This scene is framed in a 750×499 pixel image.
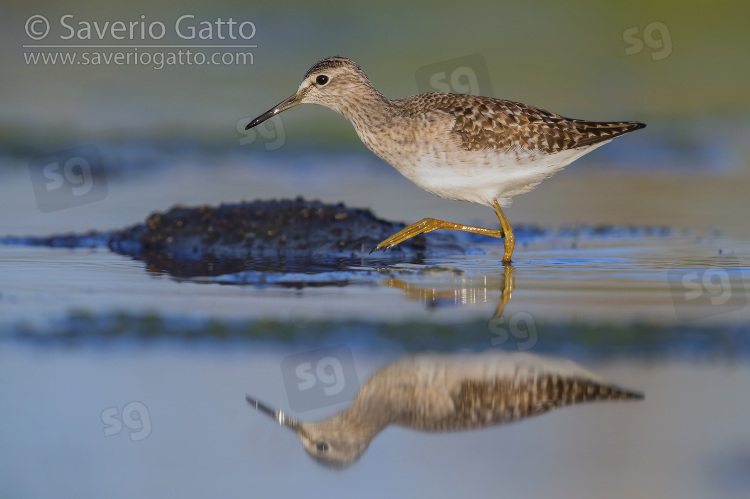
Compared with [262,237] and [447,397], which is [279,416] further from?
[262,237]

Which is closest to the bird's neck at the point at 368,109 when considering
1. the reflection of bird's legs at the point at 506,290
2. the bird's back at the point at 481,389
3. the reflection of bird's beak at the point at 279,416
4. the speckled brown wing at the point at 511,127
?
the speckled brown wing at the point at 511,127

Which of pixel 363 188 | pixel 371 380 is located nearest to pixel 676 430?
pixel 371 380

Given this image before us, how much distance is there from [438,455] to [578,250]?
4.93 m

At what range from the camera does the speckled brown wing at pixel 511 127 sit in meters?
8.49

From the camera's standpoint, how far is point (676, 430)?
4676 millimetres

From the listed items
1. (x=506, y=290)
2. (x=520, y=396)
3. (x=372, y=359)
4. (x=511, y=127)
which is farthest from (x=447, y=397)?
(x=511, y=127)

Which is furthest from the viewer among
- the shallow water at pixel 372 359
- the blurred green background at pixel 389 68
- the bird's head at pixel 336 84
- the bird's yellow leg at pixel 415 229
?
the blurred green background at pixel 389 68

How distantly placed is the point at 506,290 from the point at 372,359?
1.81 m

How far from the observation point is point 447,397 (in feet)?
16.8

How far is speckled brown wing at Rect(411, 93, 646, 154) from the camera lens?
8492 mm

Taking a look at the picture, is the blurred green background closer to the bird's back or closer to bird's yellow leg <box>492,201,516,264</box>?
bird's yellow leg <box>492,201,516,264</box>

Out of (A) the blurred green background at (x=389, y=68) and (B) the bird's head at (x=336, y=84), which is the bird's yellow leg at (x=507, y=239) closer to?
(B) the bird's head at (x=336, y=84)

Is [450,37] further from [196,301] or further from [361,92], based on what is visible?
[196,301]

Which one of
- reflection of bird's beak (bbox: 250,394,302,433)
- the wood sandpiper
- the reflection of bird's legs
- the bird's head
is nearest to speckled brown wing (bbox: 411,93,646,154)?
the wood sandpiper
